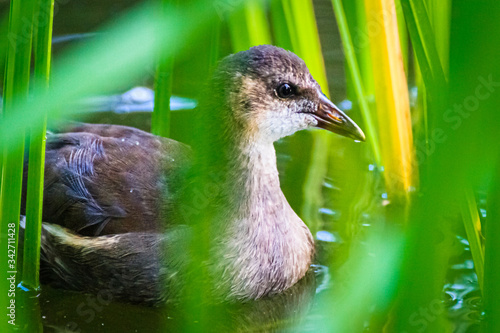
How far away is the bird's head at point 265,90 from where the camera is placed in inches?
116

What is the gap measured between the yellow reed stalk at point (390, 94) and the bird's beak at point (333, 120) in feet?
0.86

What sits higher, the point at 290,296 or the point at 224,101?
the point at 224,101

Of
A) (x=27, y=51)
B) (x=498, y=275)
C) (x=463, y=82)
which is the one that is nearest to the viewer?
(x=463, y=82)

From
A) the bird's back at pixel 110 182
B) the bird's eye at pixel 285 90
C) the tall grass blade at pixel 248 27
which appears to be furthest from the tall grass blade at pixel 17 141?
the bird's eye at pixel 285 90

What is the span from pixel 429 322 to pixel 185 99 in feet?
12.1

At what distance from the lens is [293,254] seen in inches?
126

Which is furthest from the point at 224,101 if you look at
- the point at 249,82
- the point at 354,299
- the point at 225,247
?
the point at 354,299

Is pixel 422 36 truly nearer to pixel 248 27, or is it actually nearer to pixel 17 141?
pixel 248 27

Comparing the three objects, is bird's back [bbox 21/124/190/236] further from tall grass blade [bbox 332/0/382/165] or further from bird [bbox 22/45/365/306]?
tall grass blade [bbox 332/0/382/165]

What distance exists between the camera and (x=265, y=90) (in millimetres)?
2998

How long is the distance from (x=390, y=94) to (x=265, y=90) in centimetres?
64

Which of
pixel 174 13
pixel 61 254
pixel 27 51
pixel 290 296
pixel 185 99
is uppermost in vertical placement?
pixel 185 99

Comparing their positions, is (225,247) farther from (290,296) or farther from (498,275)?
(498,275)

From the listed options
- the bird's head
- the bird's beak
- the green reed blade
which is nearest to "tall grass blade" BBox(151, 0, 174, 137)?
the green reed blade
